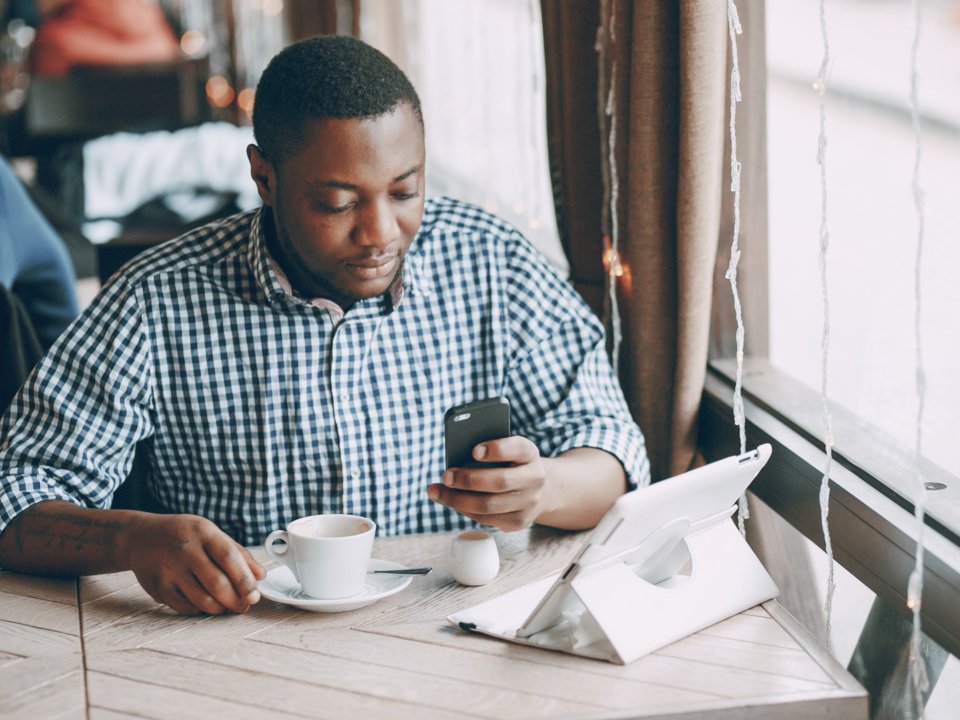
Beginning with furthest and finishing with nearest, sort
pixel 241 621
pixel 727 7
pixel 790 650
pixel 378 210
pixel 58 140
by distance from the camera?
pixel 58 140 < pixel 727 7 < pixel 378 210 < pixel 241 621 < pixel 790 650

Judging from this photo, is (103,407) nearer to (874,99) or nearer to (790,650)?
(790,650)

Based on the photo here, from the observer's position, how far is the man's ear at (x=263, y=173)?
150 cm

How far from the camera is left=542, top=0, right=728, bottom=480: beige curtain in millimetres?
1526

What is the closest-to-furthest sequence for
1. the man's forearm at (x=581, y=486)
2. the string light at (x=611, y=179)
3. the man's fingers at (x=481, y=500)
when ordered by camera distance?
the man's fingers at (x=481, y=500) → the man's forearm at (x=581, y=486) → the string light at (x=611, y=179)

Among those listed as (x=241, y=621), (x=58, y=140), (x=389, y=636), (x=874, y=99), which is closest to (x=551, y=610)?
(x=389, y=636)

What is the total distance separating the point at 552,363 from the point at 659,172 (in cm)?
32

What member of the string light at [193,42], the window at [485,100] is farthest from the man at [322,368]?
the string light at [193,42]

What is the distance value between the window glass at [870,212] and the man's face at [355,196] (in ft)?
1.95

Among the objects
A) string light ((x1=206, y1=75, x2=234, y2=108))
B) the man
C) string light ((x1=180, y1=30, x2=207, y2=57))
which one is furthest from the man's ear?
string light ((x1=180, y1=30, x2=207, y2=57))

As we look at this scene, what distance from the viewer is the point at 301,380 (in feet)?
5.09

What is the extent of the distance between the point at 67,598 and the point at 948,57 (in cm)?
118

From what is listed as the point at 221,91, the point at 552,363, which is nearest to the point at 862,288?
the point at 552,363

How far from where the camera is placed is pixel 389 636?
1.14 meters

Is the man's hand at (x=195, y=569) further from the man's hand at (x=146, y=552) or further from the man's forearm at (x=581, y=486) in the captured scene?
the man's forearm at (x=581, y=486)
